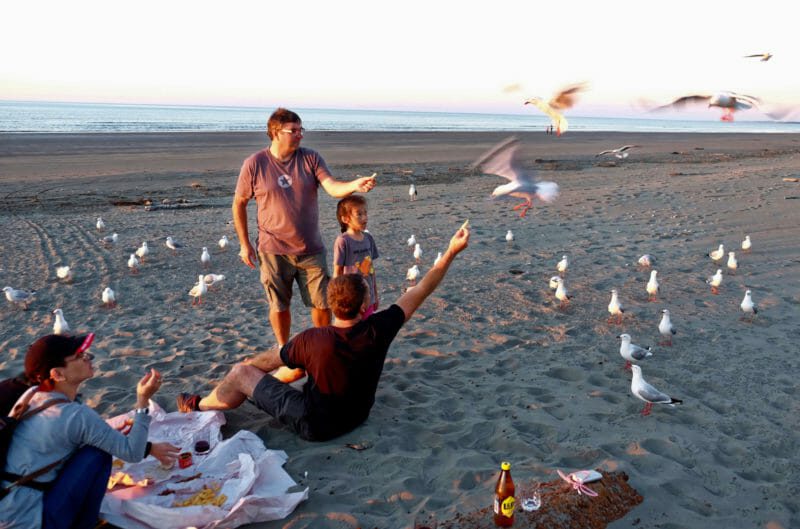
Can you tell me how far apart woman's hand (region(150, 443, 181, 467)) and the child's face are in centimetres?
225

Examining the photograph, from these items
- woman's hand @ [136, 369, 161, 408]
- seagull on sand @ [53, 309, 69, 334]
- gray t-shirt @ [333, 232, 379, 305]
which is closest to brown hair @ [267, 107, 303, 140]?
gray t-shirt @ [333, 232, 379, 305]

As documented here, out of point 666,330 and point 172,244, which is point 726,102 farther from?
point 172,244

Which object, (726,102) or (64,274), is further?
(64,274)

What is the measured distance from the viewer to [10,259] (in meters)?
9.42

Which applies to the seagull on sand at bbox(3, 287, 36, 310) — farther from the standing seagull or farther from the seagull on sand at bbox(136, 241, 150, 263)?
the standing seagull

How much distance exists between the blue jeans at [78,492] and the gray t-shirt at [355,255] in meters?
2.39

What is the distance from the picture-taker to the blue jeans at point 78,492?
277cm

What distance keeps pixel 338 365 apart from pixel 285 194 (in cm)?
168

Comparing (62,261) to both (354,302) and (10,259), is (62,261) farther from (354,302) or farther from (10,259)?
(354,302)

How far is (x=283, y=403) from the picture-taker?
13.0 feet

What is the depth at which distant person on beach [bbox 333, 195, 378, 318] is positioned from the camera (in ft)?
15.5

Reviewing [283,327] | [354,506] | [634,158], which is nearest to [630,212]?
[283,327]

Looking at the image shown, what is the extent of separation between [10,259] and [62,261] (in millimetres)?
905

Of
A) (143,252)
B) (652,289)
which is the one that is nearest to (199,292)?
(143,252)
